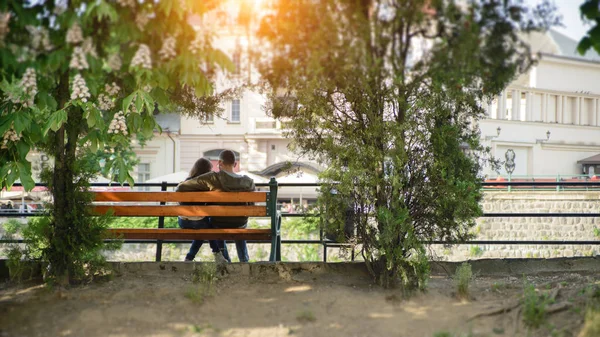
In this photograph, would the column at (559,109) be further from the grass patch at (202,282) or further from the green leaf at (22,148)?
the green leaf at (22,148)

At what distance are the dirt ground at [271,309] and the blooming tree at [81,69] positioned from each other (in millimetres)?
698

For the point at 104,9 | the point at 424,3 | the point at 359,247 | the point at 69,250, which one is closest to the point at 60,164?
the point at 69,250

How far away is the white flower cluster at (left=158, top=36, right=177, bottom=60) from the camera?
14.8ft

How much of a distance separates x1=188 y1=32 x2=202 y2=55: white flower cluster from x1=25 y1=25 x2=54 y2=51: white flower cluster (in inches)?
35.9

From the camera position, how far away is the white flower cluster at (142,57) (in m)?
4.44

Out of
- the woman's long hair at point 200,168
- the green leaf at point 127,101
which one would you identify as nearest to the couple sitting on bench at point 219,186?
the woman's long hair at point 200,168

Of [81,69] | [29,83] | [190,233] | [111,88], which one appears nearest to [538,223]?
[190,233]

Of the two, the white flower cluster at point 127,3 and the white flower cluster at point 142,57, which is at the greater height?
the white flower cluster at point 127,3

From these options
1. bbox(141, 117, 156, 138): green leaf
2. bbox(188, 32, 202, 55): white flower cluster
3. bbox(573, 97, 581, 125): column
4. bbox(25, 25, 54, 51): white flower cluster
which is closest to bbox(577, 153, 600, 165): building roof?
bbox(573, 97, 581, 125): column

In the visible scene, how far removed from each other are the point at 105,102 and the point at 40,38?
3.91 ft

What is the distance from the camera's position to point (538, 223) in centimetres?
2558

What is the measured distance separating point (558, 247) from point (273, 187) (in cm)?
1897

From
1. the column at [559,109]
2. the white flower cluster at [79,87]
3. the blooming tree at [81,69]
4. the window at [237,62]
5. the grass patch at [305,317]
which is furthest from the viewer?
the column at [559,109]

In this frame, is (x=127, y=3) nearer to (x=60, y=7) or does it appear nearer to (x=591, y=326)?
(x=60, y=7)
